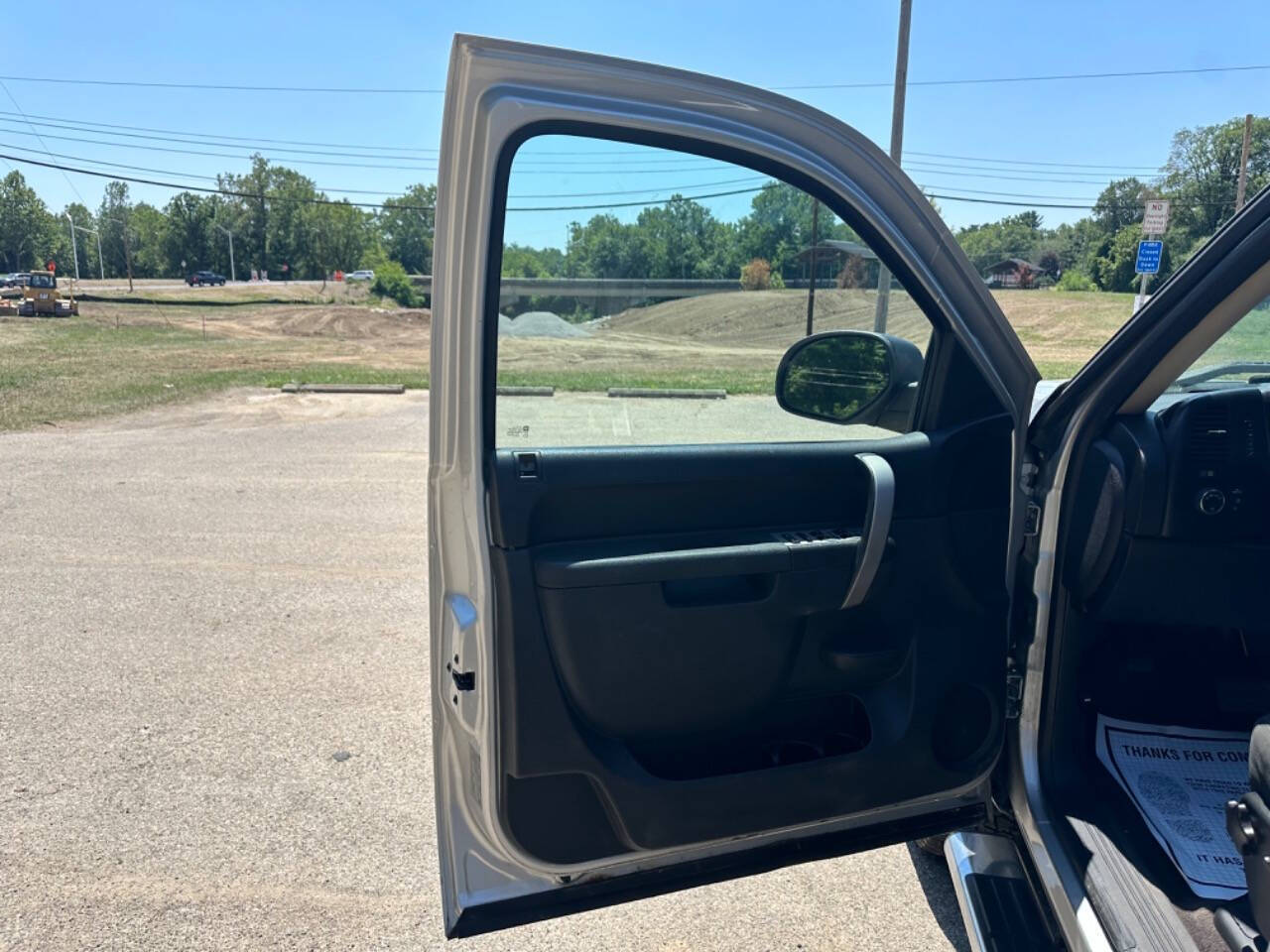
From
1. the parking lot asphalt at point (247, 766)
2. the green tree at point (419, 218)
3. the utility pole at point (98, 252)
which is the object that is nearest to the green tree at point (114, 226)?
the utility pole at point (98, 252)

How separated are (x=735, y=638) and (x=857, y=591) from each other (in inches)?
11.0

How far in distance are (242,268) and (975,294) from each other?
330 feet

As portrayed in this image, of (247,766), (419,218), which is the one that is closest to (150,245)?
(419,218)

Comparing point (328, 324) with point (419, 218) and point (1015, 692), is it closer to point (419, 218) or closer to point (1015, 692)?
point (419, 218)

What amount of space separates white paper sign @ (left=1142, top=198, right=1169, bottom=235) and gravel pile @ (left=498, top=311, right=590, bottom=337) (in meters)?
1.94

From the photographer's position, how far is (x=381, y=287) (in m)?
61.7

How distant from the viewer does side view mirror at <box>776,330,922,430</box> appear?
210cm

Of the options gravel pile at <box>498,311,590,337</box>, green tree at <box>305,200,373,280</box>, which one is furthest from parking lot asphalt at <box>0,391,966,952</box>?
green tree at <box>305,200,373,280</box>

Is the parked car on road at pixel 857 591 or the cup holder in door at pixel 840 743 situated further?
the cup holder in door at pixel 840 743

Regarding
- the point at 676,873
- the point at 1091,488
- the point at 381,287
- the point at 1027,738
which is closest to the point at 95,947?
the point at 676,873

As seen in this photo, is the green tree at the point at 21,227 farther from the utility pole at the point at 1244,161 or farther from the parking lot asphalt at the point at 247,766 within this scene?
the utility pole at the point at 1244,161

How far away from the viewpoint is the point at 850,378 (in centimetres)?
214

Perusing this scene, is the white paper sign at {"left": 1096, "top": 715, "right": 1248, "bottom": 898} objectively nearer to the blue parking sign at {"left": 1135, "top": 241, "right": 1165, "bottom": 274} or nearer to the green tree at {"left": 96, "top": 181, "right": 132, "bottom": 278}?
the blue parking sign at {"left": 1135, "top": 241, "right": 1165, "bottom": 274}

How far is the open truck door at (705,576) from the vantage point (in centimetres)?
166
